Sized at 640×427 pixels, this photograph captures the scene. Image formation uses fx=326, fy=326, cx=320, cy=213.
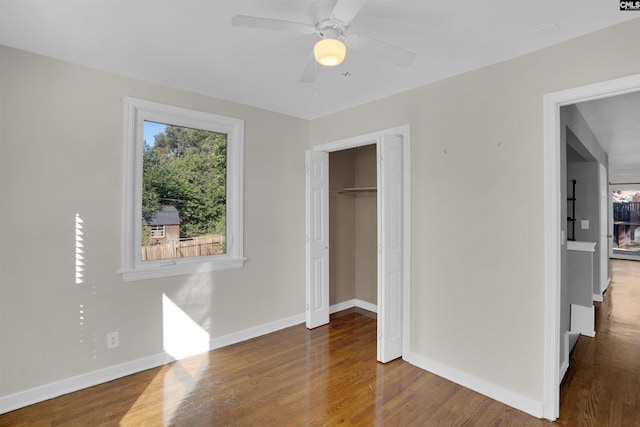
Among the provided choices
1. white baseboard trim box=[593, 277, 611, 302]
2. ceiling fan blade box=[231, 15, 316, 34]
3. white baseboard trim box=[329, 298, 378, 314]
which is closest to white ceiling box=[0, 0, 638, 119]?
ceiling fan blade box=[231, 15, 316, 34]

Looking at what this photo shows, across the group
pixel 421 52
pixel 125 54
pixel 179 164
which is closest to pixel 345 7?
pixel 421 52

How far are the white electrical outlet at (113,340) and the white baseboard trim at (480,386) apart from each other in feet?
Result: 8.50

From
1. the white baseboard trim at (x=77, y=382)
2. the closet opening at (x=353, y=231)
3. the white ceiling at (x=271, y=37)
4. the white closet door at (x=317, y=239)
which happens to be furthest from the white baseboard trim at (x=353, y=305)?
the white ceiling at (x=271, y=37)

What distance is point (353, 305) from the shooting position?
483 centimetres

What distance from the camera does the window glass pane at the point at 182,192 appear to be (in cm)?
307

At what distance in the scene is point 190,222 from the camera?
10.9 feet

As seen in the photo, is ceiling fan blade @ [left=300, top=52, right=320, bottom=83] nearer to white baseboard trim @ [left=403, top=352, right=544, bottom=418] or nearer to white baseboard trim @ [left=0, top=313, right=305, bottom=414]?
white baseboard trim @ [left=403, top=352, right=544, bottom=418]

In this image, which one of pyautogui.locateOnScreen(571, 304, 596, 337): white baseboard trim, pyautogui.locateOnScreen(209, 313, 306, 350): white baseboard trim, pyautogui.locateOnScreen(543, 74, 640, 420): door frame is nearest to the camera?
pyautogui.locateOnScreen(543, 74, 640, 420): door frame

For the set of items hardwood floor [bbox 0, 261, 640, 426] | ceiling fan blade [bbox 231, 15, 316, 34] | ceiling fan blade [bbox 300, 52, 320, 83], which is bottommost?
hardwood floor [bbox 0, 261, 640, 426]

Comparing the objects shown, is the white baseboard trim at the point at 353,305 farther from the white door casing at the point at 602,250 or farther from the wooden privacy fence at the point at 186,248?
the white door casing at the point at 602,250

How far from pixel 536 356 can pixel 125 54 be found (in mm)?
3759

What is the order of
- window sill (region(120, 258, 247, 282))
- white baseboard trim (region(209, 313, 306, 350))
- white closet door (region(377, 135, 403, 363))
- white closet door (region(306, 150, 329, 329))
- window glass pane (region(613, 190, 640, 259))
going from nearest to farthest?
window sill (region(120, 258, 247, 282)) < white closet door (region(377, 135, 403, 363)) < white baseboard trim (region(209, 313, 306, 350)) < white closet door (region(306, 150, 329, 329)) < window glass pane (region(613, 190, 640, 259))

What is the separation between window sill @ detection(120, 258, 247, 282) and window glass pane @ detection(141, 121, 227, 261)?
0.34 ft

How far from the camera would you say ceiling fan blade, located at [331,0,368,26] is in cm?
149
